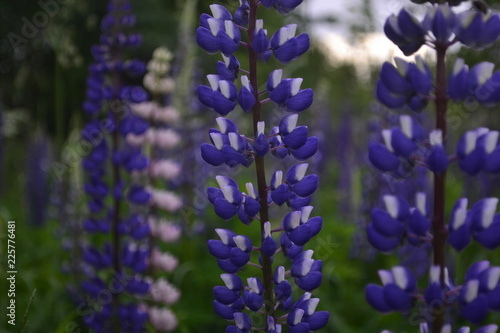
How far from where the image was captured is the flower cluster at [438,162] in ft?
4.33

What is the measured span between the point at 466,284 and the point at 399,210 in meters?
0.23

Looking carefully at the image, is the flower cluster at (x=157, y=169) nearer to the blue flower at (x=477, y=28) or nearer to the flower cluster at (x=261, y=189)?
the flower cluster at (x=261, y=189)

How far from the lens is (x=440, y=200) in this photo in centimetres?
134

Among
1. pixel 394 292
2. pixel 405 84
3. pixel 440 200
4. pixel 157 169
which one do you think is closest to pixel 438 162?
pixel 440 200

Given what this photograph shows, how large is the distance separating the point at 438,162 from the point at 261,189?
1.72ft

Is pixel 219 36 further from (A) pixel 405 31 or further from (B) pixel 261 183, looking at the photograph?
(A) pixel 405 31

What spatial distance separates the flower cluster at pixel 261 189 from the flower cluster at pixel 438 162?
0.31 m

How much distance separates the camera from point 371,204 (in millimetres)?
4547

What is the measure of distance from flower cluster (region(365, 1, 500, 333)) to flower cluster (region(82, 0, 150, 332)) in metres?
1.70

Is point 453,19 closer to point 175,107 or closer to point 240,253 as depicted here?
point 240,253

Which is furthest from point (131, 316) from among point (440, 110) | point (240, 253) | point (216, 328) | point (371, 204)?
point (371, 204)

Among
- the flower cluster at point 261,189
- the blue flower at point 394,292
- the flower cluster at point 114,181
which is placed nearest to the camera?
the blue flower at point 394,292

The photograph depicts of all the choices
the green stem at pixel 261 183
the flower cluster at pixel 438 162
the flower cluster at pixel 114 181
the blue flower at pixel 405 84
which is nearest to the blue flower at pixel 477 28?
the flower cluster at pixel 438 162

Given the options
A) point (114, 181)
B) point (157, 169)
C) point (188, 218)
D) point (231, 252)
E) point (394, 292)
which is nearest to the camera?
point (394, 292)
